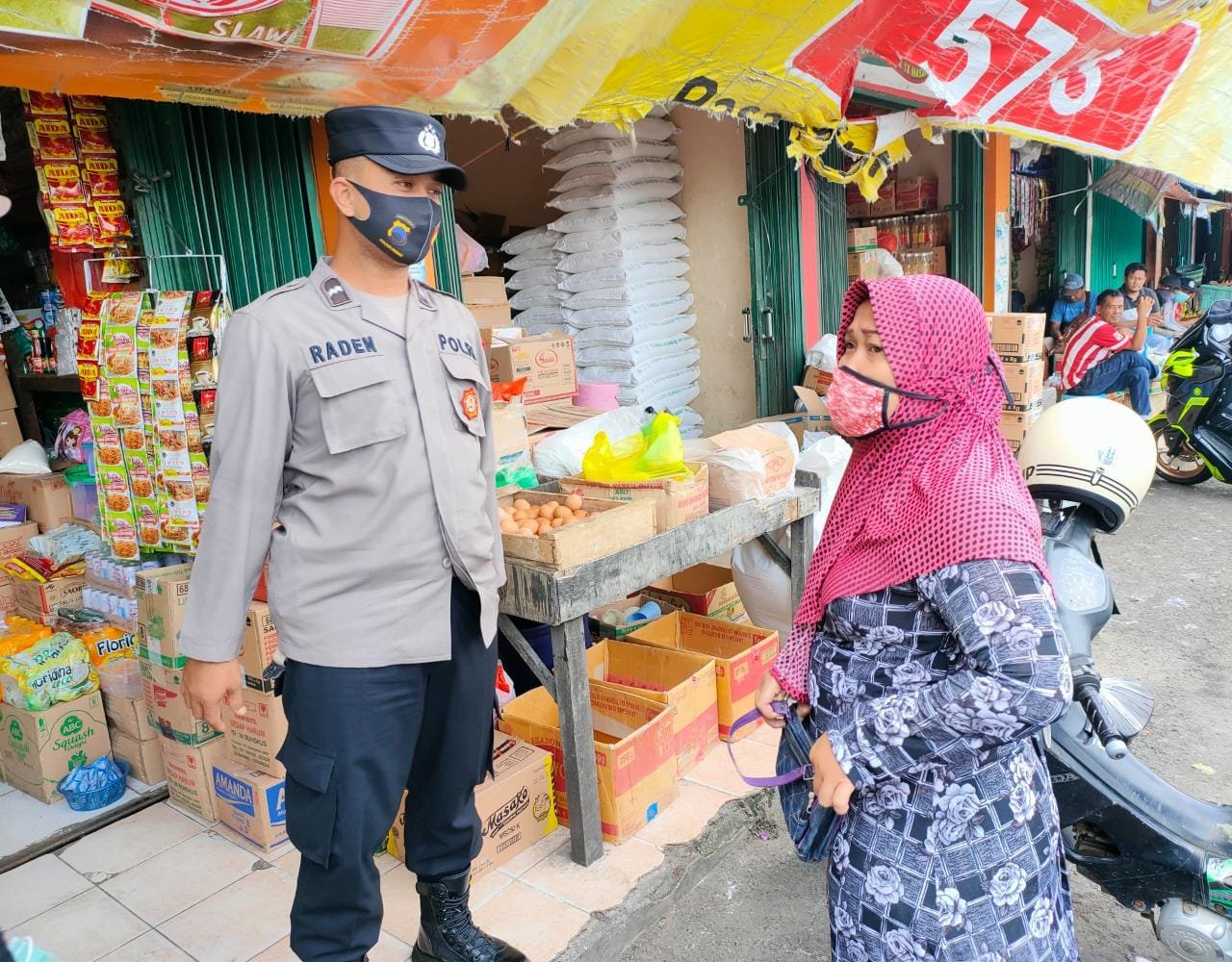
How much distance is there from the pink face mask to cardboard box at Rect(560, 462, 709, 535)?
139 centimetres

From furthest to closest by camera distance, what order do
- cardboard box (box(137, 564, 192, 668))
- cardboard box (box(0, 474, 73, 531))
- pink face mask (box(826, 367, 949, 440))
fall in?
cardboard box (box(0, 474, 73, 531)), cardboard box (box(137, 564, 192, 668)), pink face mask (box(826, 367, 949, 440))

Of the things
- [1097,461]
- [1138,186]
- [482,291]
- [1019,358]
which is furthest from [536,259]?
[1138,186]

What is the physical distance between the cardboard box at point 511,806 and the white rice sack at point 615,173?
141 inches

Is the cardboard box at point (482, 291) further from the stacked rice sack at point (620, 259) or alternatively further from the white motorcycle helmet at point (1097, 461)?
the white motorcycle helmet at point (1097, 461)

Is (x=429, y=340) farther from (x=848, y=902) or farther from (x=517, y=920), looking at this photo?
(x=517, y=920)

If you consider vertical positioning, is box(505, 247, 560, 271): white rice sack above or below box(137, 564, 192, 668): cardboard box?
above

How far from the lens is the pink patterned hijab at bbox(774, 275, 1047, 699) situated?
1.34m

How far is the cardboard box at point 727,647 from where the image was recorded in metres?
3.27

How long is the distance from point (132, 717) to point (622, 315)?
3.36 metres

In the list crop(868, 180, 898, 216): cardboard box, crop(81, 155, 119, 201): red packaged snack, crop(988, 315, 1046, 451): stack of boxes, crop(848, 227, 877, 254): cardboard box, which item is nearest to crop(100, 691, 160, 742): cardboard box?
crop(81, 155, 119, 201): red packaged snack

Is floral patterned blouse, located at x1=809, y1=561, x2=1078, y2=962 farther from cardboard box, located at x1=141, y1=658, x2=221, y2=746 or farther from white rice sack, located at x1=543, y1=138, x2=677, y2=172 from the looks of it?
white rice sack, located at x1=543, y1=138, x2=677, y2=172

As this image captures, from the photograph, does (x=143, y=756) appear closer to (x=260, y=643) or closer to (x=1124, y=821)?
(x=260, y=643)

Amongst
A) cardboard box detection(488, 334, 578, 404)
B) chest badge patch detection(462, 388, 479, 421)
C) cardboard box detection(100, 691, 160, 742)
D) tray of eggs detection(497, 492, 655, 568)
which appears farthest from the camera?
cardboard box detection(488, 334, 578, 404)

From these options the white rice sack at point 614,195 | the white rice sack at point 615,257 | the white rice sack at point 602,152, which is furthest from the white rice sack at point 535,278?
the white rice sack at point 602,152
